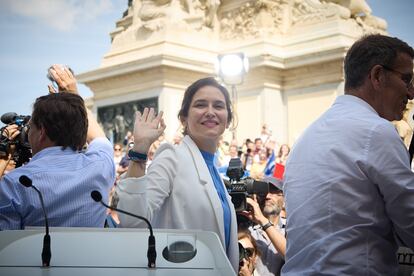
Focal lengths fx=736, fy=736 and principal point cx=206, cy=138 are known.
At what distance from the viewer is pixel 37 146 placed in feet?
11.9

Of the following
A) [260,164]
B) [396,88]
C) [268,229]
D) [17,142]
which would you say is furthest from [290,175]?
[260,164]

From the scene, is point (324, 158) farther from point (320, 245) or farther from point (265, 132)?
point (265, 132)

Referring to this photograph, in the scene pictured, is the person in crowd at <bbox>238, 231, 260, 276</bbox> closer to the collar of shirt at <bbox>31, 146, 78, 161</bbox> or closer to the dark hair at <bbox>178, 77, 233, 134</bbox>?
the dark hair at <bbox>178, 77, 233, 134</bbox>

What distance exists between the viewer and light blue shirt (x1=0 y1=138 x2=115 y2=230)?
3.32 m

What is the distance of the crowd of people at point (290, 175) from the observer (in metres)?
2.90

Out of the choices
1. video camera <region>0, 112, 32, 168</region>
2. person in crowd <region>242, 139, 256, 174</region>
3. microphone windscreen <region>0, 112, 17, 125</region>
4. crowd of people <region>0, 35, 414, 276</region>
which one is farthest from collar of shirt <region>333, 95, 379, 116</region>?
person in crowd <region>242, 139, 256, 174</region>

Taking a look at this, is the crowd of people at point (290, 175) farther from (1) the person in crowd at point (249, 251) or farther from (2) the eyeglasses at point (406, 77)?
(1) the person in crowd at point (249, 251)

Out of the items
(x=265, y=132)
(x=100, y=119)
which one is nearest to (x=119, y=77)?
(x=100, y=119)

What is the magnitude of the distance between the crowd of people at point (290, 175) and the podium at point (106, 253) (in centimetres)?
77

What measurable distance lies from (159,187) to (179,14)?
1820 cm

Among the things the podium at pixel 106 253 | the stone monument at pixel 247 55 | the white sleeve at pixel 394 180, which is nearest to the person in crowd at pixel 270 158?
the stone monument at pixel 247 55

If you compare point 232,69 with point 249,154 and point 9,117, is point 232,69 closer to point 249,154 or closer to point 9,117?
point 249,154

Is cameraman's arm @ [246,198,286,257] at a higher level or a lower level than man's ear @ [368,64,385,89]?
lower

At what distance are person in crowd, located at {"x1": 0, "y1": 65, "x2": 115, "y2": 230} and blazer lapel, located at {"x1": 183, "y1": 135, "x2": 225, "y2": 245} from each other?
1.46 feet
